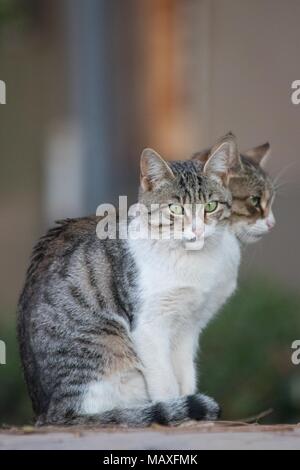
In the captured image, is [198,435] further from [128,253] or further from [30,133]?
[30,133]

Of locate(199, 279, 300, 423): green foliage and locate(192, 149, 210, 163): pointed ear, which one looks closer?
locate(192, 149, 210, 163): pointed ear

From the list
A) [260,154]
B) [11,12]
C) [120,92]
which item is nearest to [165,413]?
[260,154]

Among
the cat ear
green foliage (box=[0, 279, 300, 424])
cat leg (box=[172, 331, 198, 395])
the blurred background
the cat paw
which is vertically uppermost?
the blurred background

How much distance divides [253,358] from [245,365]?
0.07 meters

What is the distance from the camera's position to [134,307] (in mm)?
5035

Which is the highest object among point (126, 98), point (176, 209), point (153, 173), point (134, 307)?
point (126, 98)

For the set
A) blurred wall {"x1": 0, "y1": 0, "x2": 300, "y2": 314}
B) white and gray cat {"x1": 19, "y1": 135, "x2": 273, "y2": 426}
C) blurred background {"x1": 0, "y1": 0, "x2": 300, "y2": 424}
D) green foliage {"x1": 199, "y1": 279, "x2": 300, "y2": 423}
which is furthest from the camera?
blurred wall {"x1": 0, "y1": 0, "x2": 300, "y2": 314}

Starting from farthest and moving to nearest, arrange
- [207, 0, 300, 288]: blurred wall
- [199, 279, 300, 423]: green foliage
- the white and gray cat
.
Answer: [207, 0, 300, 288]: blurred wall, [199, 279, 300, 423]: green foliage, the white and gray cat

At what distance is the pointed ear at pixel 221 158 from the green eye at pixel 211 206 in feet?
0.47

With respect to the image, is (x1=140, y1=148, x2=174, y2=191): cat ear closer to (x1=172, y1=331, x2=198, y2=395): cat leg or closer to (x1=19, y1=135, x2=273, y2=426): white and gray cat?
(x1=19, y1=135, x2=273, y2=426): white and gray cat

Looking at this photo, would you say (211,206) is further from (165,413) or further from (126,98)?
(126,98)

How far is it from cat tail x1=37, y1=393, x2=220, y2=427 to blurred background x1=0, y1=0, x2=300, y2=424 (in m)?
4.69

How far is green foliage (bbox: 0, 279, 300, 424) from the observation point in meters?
7.50

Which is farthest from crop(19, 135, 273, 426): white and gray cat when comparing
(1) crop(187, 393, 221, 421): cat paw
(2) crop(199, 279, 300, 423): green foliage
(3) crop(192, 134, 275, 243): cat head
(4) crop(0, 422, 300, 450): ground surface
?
(2) crop(199, 279, 300, 423): green foliage
